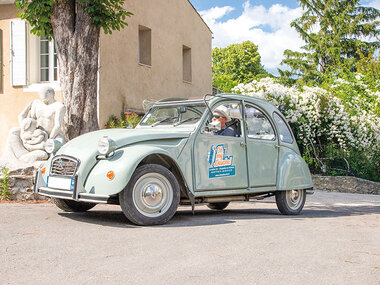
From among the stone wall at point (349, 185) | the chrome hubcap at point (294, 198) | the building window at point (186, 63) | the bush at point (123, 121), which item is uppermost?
the building window at point (186, 63)

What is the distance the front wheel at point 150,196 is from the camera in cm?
554

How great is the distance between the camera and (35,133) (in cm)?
973

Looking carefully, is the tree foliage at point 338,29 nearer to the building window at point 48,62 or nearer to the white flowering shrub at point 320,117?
the white flowering shrub at point 320,117

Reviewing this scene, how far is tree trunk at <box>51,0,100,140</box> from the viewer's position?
9.41 meters

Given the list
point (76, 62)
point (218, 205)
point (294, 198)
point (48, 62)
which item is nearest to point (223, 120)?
point (294, 198)

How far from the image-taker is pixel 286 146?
8.02 m

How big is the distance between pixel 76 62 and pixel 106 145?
4.23 metres

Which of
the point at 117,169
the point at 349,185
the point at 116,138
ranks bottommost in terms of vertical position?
the point at 349,185

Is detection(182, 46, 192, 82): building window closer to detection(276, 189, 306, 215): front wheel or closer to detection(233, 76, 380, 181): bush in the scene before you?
detection(233, 76, 380, 181): bush

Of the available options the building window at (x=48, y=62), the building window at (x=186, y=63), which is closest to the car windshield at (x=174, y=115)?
the building window at (x=48, y=62)

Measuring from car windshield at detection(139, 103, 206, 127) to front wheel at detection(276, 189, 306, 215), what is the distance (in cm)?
202

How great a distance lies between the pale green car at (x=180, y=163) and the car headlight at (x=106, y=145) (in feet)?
0.04

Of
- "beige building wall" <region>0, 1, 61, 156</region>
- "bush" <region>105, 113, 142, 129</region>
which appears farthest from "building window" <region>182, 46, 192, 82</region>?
"beige building wall" <region>0, 1, 61, 156</region>

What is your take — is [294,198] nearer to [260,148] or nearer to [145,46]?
[260,148]
